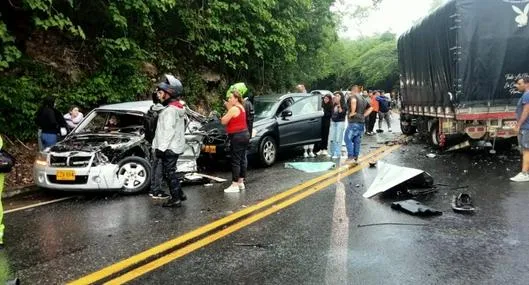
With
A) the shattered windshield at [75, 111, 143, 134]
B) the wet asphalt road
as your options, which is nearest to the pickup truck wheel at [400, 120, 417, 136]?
the wet asphalt road

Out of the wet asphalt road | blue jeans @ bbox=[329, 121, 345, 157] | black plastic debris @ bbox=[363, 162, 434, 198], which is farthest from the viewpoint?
blue jeans @ bbox=[329, 121, 345, 157]

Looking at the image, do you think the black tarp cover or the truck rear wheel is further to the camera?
the truck rear wheel

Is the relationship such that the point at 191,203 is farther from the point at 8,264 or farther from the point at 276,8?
the point at 276,8

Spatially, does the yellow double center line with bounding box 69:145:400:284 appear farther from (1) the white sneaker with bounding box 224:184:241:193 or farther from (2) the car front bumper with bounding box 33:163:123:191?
(2) the car front bumper with bounding box 33:163:123:191

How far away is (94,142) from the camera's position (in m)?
7.77

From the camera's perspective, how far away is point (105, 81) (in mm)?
11812

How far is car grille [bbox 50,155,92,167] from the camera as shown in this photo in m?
7.25

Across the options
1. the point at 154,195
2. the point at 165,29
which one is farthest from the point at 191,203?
the point at 165,29

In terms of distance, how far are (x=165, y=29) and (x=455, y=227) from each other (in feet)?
39.5

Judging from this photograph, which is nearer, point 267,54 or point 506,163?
point 506,163

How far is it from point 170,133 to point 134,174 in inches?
61.3

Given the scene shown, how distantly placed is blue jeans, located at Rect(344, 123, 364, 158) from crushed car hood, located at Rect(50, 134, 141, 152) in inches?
182

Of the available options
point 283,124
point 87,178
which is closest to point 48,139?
point 87,178

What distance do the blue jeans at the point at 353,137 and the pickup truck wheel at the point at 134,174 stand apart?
4.59 meters
